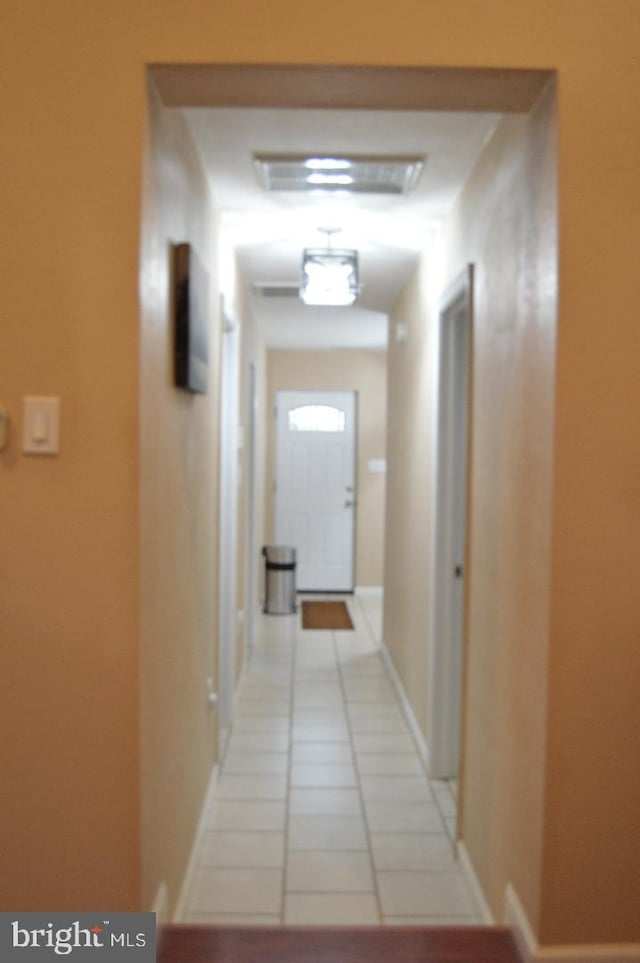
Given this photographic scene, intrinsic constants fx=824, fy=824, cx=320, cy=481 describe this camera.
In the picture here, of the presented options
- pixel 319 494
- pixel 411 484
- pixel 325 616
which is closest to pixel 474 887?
pixel 411 484

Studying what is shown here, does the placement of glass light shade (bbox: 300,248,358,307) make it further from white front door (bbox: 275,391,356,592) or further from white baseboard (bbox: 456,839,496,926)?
white front door (bbox: 275,391,356,592)

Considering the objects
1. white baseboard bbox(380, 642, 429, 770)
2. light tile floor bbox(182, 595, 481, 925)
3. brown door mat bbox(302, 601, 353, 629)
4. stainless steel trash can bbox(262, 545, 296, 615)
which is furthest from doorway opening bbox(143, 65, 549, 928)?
stainless steel trash can bbox(262, 545, 296, 615)

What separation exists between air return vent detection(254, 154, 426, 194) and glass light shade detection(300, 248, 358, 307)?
0.68 m

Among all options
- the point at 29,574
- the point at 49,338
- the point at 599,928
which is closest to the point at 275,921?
the point at 599,928

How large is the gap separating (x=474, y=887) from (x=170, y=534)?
1479 millimetres

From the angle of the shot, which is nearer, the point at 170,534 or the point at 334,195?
the point at 170,534

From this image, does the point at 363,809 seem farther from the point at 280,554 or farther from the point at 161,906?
the point at 280,554

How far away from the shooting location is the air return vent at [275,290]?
4.95 m

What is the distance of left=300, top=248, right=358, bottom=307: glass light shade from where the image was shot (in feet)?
12.4

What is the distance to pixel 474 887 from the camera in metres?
2.59

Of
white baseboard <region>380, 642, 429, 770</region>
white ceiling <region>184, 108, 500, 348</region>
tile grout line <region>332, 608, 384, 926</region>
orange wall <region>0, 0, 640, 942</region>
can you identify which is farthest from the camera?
white baseboard <region>380, 642, 429, 770</region>

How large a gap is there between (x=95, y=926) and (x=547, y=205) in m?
1.90

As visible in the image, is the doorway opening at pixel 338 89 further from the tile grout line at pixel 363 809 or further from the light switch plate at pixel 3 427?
the tile grout line at pixel 363 809

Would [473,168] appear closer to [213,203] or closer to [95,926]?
[213,203]
